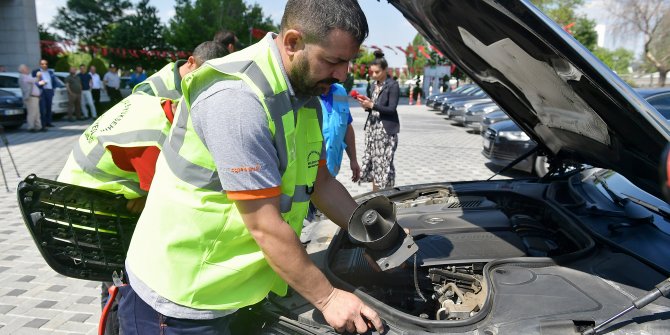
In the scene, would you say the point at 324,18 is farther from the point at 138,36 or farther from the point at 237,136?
the point at 138,36

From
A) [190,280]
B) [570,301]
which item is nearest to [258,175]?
[190,280]

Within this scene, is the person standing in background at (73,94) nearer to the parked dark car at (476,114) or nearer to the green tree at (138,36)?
the parked dark car at (476,114)

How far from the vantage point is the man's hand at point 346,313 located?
4.75ft

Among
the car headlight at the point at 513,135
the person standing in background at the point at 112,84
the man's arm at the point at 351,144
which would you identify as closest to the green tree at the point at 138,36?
the person standing in background at the point at 112,84

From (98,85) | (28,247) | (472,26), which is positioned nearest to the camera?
(472,26)

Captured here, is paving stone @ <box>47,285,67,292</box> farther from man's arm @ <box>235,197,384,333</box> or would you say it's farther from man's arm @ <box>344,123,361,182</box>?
man's arm @ <box>235,197,384,333</box>

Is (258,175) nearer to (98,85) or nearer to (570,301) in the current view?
(570,301)

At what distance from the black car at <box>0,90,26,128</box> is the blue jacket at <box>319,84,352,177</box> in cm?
1067

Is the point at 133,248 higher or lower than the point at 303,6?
lower

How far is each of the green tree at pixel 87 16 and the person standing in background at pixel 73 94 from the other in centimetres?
4843

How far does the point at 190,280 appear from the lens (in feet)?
4.76

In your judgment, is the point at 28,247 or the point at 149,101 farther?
the point at 28,247

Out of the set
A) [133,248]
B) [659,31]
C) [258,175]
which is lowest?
[133,248]

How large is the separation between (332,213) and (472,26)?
2.92ft
